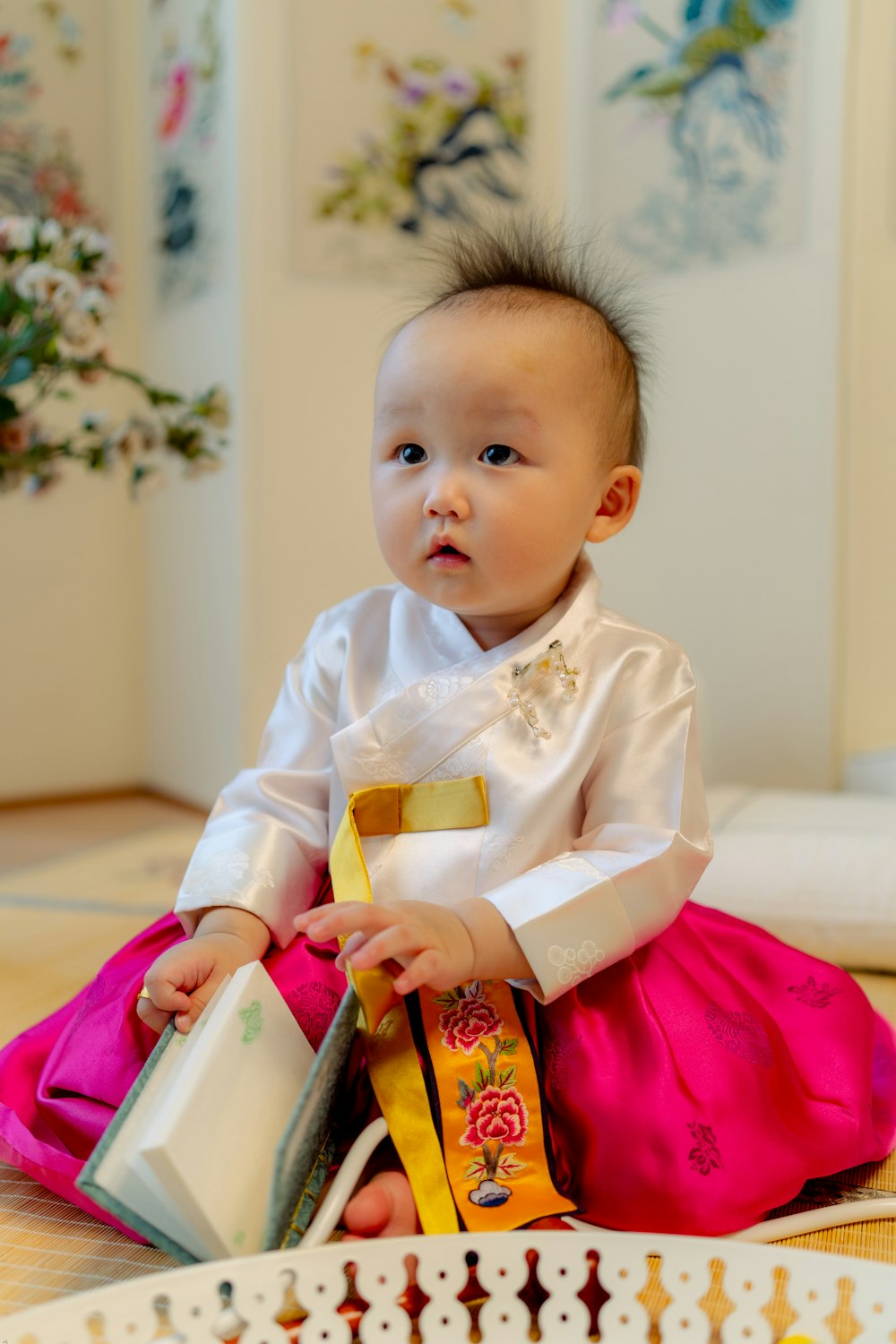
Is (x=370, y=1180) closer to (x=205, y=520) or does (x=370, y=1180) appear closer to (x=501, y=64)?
(x=205, y=520)

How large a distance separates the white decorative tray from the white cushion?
30.9 inches

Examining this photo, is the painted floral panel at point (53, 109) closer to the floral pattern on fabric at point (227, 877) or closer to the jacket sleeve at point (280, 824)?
the jacket sleeve at point (280, 824)

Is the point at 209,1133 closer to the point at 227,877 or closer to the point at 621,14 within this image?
the point at 227,877

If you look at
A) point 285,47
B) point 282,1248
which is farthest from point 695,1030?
point 285,47

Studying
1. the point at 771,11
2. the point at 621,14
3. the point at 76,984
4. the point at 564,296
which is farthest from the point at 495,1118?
the point at 621,14

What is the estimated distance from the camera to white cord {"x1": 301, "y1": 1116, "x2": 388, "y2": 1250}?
0.72m

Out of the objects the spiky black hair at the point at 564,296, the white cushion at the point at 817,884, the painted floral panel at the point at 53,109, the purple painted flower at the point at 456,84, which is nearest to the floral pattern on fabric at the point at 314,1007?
the spiky black hair at the point at 564,296

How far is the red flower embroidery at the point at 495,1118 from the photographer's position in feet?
2.66

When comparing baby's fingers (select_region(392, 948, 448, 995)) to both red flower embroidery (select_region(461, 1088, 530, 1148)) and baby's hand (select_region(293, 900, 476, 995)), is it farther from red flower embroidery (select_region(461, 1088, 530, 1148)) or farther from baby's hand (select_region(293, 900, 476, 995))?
red flower embroidery (select_region(461, 1088, 530, 1148))

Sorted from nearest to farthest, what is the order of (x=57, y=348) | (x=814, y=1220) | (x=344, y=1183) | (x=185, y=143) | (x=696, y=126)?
(x=344, y=1183)
(x=814, y=1220)
(x=57, y=348)
(x=696, y=126)
(x=185, y=143)

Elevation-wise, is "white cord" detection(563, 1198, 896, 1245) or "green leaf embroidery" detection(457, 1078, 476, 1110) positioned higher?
"green leaf embroidery" detection(457, 1078, 476, 1110)

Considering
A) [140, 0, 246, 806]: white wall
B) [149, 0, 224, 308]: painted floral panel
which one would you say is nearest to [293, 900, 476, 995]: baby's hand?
[140, 0, 246, 806]: white wall

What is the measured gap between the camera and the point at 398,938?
718 millimetres

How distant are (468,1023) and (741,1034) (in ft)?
0.68
